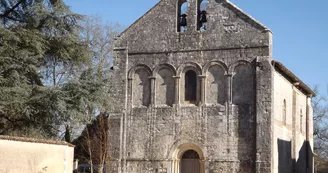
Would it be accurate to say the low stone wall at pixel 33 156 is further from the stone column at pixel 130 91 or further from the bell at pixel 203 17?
the bell at pixel 203 17

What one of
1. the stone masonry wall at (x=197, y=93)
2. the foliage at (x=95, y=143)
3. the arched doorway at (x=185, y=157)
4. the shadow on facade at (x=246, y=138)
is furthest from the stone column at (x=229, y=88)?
the foliage at (x=95, y=143)

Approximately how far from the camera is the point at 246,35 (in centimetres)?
2548

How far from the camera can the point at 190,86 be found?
2636cm

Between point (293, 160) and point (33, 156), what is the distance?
16394 mm

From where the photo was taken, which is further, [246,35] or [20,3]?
[246,35]

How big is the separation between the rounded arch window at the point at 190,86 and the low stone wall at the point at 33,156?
7811mm

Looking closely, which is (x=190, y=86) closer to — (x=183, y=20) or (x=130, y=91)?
(x=130, y=91)

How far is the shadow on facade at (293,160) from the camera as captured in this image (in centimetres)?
2661

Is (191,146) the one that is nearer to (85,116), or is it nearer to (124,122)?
(124,122)

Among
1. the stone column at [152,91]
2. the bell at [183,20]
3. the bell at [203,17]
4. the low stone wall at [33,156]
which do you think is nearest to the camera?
the low stone wall at [33,156]

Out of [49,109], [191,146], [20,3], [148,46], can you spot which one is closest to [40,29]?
[20,3]

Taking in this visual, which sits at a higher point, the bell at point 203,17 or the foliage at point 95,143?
the bell at point 203,17

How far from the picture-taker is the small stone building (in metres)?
24.8

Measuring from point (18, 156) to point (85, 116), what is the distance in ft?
19.0
